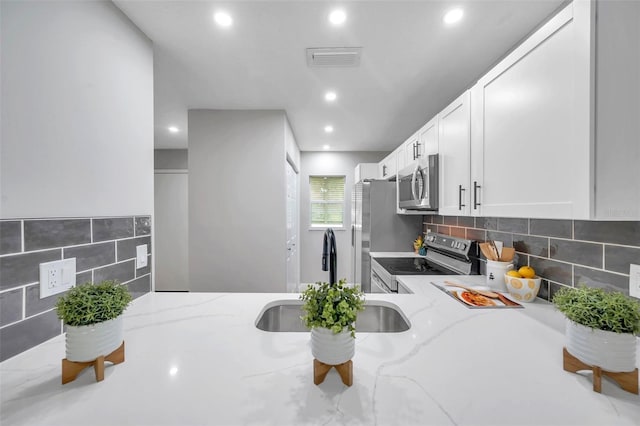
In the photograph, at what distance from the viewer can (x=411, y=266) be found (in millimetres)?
2195

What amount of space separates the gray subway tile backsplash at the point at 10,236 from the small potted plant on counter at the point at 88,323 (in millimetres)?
363

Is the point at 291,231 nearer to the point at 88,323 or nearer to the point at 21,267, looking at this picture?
the point at 21,267

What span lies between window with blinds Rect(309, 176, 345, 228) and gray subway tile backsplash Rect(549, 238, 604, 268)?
3464 mm

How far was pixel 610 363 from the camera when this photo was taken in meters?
0.62

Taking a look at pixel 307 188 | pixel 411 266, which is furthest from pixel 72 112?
pixel 307 188

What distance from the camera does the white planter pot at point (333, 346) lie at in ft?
2.11

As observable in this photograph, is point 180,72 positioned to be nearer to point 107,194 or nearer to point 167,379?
point 107,194

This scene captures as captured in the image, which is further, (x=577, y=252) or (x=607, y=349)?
(x=577, y=252)

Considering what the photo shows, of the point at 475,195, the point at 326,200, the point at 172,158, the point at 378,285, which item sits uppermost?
the point at 172,158

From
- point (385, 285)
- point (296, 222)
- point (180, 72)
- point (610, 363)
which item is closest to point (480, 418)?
point (610, 363)

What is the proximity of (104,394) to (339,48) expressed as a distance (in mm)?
2003

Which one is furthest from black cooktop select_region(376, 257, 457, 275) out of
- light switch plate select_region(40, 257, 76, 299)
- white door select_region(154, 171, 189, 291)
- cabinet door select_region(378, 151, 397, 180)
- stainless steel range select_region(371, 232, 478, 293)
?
white door select_region(154, 171, 189, 291)

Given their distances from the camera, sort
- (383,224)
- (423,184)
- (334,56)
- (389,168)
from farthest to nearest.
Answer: (389,168)
(383,224)
(423,184)
(334,56)

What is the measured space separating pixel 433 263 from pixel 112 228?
244 cm
